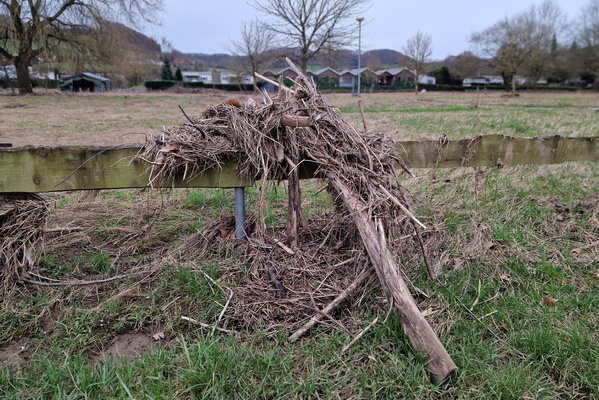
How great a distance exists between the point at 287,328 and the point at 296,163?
48.8 inches

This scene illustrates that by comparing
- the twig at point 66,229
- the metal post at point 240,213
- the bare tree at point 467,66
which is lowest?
A: the twig at point 66,229

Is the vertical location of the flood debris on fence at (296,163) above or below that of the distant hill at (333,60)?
below

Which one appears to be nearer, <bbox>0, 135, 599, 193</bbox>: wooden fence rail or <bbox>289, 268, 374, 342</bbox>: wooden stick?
<bbox>289, 268, 374, 342</bbox>: wooden stick

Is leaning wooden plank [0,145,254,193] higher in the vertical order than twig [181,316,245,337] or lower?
higher

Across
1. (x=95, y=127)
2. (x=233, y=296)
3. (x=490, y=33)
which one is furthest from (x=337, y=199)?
(x=490, y=33)

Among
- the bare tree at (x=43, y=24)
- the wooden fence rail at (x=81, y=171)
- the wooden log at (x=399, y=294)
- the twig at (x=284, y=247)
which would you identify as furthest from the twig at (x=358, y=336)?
the bare tree at (x=43, y=24)

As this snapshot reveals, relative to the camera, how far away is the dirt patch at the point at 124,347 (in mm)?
2316

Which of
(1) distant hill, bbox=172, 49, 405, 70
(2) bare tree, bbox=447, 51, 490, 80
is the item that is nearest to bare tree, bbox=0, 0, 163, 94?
(1) distant hill, bbox=172, 49, 405, 70

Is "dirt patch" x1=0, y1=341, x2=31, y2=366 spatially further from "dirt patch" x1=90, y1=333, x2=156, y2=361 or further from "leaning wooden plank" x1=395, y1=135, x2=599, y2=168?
"leaning wooden plank" x1=395, y1=135, x2=599, y2=168

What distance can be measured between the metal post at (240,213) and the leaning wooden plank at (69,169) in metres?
0.28

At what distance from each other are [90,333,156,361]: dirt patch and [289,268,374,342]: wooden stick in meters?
0.90

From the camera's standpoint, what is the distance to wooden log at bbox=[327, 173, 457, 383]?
2.04m

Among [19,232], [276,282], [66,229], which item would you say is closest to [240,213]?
[276,282]

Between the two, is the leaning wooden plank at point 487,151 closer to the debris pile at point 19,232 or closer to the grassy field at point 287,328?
the grassy field at point 287,328
